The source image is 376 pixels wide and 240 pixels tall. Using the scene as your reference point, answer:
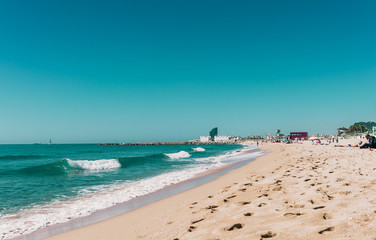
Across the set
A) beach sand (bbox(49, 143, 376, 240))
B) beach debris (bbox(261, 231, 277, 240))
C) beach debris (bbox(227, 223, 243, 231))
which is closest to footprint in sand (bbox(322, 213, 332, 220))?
beach sand (bbox(49, 143, 376, 240))

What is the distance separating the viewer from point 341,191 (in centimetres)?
483

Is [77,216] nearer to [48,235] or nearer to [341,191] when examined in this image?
[48,235]

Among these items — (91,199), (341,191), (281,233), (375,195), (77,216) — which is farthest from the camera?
(91,199)

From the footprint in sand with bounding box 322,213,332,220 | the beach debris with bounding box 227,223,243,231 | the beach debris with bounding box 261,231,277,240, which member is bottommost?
the beach debris with bounding box 227,223,243,231

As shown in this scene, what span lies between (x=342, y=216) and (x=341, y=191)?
71.8 inches

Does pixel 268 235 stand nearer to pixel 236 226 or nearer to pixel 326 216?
pixel 236 226

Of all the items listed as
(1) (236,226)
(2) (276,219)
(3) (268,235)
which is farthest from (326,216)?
(1) (236,226)

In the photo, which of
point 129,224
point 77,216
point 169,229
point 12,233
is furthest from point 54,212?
point 169,229

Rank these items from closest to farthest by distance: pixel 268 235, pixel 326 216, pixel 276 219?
1. pixel 268 235
2. pixel 326 216
3. pixel 276 219

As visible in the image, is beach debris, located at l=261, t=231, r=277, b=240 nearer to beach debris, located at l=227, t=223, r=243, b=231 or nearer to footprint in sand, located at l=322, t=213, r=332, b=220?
beach debris, located at l=227, t=223, r=243, b=231

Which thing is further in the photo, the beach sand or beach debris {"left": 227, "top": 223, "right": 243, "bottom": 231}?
beach debris {"left": 227, "top": 223, "right": 243, "bottom": 231}

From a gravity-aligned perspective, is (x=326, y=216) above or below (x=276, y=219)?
above

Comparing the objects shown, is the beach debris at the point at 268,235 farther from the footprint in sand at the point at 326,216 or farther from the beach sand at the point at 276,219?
the footprint in sand at the point at 326,216

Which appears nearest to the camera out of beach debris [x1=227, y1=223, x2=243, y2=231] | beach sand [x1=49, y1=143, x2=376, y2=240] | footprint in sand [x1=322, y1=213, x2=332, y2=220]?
beach sand [x1=49, y1=143, x2=376, y2=240]
